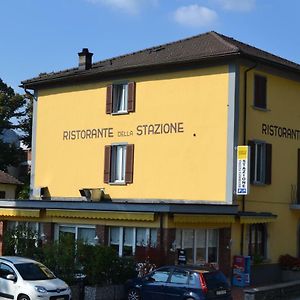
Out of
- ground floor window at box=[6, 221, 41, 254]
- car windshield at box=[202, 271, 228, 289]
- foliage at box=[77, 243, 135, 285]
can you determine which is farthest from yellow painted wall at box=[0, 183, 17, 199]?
car windshield at box=[202, 271, 228, 289]

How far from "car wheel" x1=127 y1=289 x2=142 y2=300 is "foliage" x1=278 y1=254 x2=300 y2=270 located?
10.4m

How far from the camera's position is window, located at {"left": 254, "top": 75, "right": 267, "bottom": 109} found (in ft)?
92.4

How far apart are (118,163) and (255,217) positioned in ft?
24.0

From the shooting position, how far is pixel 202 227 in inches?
991

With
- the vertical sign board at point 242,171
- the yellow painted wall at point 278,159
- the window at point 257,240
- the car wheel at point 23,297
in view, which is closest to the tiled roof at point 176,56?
the yellow painted wall at point 278,159

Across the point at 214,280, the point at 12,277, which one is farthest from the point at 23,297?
the point at 214,280

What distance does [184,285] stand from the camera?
19094mm

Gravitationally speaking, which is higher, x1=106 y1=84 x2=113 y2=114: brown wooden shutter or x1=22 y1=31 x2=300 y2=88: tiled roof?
x1=22 y1=31 x2=300 y2=88: tiled roof

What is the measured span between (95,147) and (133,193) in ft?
11.1

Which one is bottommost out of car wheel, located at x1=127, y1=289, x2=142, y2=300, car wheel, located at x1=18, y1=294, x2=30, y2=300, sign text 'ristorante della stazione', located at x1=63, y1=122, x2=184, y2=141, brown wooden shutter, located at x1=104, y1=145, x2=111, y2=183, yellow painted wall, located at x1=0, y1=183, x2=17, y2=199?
car wheel, located at x1=127, y1=289, x2=142, y2=300

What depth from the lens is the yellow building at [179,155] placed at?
83.7ft

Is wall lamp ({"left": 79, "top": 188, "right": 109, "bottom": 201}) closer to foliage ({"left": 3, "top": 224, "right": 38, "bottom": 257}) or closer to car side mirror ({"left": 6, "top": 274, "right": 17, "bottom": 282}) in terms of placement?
foliage ({"left": 3, "top": 224, "right": 38, "bottom": 257})

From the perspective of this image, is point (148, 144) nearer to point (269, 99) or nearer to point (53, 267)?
point (269, 99)

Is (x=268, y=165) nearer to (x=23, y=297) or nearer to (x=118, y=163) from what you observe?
(x=118, y=163)
